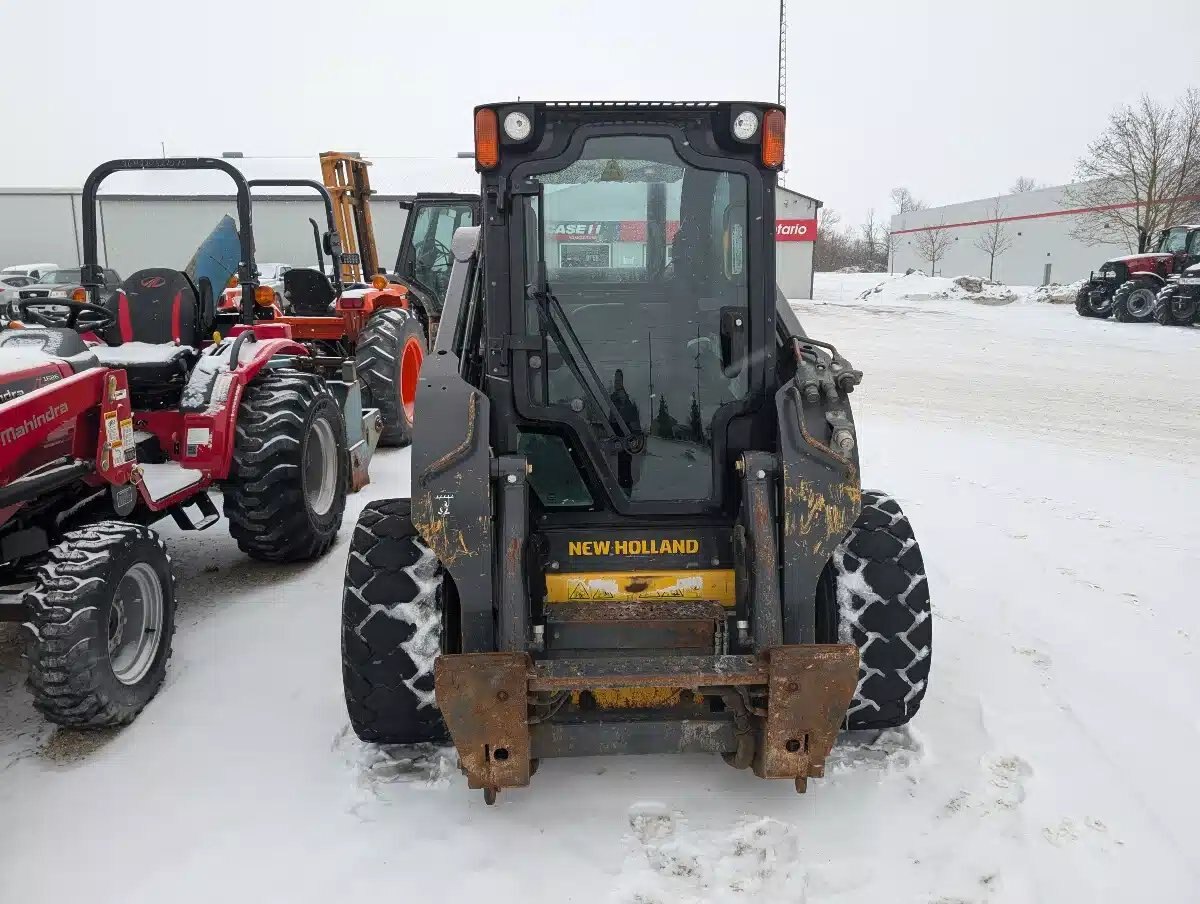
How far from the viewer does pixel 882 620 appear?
10.2 ft

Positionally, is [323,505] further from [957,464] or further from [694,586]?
[957,464]

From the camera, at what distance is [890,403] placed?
10.9 m

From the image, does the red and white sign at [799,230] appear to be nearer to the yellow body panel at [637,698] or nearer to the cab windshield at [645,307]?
the cab windshield at [645,307]

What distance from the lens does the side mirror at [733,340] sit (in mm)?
3211

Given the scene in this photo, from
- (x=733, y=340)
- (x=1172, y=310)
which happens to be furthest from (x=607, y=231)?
(x=1172, y=310)

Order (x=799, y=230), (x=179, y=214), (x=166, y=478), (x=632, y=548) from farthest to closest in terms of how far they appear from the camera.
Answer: (x=799, y=230) → (x=179, y=214) → (x=166, y=478) → (x=632, y=548)

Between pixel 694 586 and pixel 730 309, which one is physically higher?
pixel 730 309

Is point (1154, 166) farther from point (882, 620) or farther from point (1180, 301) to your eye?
point (882, 620)

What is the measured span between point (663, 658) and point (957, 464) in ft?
18.7

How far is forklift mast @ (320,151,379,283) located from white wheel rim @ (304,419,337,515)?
3320 mm

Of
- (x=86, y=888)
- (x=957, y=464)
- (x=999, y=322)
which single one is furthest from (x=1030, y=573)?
(x=999, y=322)

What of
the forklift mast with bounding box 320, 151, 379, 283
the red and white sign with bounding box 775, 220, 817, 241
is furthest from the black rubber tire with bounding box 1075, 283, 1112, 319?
the forklift mast with bounding box 320, 151, 379, 283

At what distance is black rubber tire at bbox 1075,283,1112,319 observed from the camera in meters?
21.7

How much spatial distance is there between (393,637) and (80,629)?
1.18 meters
